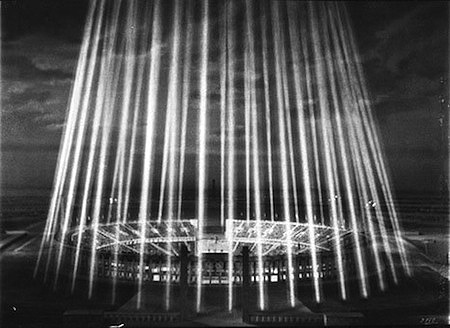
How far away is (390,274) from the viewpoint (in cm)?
805

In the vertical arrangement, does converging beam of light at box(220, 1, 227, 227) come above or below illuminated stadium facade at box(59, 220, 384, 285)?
above

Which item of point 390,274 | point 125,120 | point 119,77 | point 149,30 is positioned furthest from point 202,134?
point 390,274

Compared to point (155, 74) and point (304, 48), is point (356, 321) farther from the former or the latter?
point (155, 74)

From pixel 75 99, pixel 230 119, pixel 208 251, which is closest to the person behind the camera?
pixel 208 251

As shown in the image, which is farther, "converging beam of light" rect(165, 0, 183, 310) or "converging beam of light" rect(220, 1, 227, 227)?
"converging beam of light" rect(220, 1, 227, 227)

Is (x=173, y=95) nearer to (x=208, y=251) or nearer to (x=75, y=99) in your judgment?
(x=75, y=99)

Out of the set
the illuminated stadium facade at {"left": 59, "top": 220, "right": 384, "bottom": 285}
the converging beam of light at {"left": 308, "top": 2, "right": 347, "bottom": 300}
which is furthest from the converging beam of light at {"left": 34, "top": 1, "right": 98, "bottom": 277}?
the converging beam of light at {"left": 308, "top": 2, "right": 347, "bottom": 300}

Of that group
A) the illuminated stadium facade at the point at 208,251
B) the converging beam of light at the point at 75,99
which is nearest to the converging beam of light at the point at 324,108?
the illuminated stadium facade at the point at 208,251

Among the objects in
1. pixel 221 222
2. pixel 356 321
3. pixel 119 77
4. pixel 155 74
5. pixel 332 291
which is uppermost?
pixel 155 74

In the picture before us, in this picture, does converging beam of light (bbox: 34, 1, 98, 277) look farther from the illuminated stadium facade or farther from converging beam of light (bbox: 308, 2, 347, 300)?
converging beam of light (bbox: 308, 2, 347, 300)

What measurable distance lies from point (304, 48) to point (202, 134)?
32.9ft

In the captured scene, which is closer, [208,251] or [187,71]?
[208,251]

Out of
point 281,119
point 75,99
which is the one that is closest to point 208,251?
point 75,99

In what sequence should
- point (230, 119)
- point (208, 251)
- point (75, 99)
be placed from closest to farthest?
point (208, 251) < point (75, 99) < point (230, 119)
